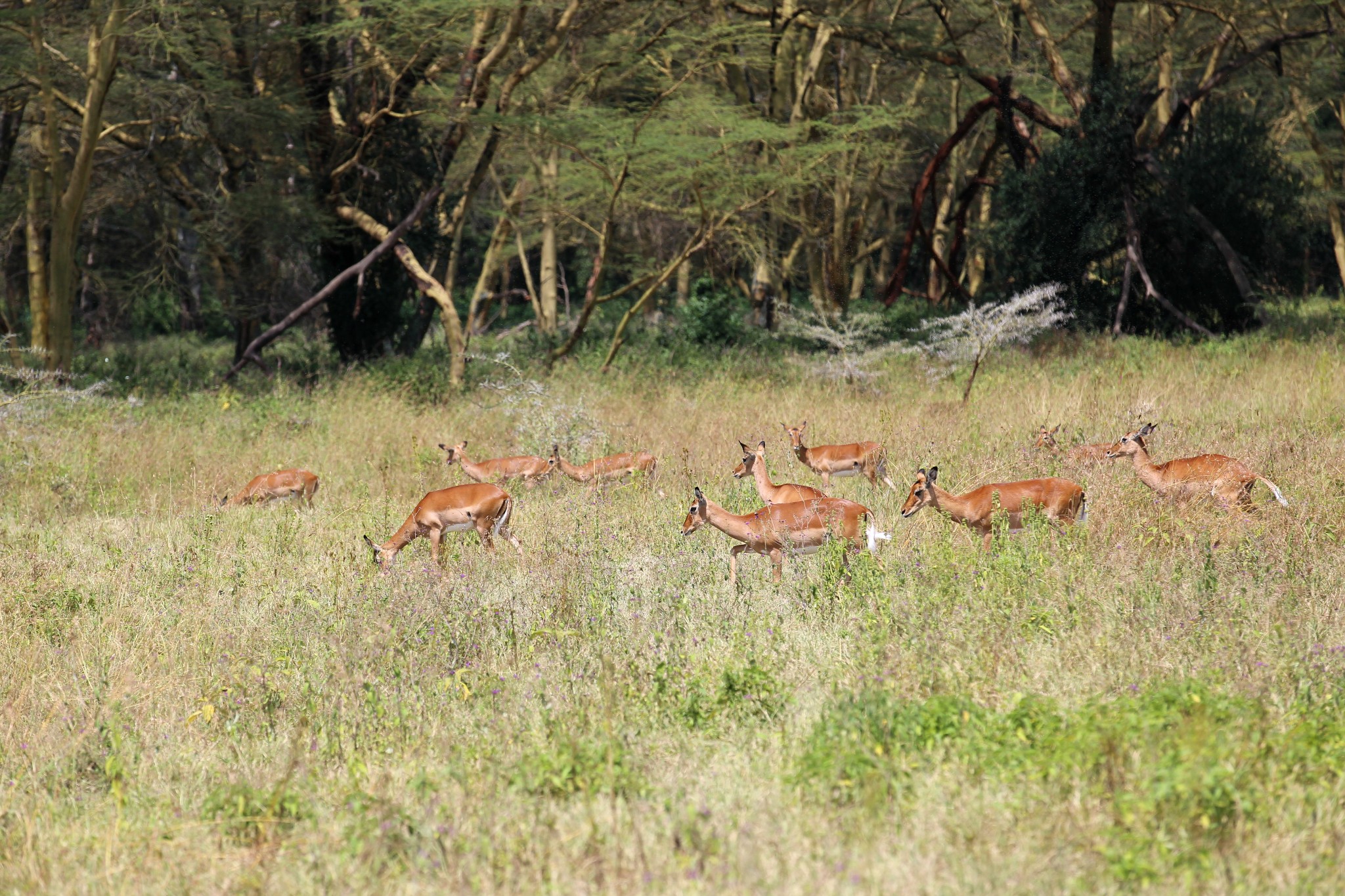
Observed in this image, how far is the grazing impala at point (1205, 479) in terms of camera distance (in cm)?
747

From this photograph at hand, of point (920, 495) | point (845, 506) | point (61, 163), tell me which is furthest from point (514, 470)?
point (61, 163)

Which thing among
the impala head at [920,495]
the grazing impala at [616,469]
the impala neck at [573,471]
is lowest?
the impala neck at [573,471]

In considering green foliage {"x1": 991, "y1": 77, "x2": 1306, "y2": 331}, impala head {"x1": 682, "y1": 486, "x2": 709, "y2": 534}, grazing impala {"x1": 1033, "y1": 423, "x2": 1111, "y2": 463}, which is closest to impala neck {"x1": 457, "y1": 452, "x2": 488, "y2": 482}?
impala head {"x1": 682, "y1": 486, "x2": 709, "y2": 534}

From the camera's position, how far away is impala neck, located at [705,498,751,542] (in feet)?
23.0

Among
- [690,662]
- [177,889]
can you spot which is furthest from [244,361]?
[177,889]

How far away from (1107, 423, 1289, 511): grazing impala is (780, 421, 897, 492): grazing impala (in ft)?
6.56

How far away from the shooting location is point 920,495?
24.3ft

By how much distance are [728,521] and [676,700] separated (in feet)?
6.45

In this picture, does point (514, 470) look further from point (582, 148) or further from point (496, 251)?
point (496, 251)

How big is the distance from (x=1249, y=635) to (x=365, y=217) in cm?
1516

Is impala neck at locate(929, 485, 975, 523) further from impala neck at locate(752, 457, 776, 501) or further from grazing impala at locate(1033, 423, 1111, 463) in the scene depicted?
grazing impala at locate(1033, 423, 1111, 463)

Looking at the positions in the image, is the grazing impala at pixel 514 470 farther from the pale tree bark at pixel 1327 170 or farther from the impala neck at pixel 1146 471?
the pale tree bark at pixel 1327 170

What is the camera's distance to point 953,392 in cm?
1418

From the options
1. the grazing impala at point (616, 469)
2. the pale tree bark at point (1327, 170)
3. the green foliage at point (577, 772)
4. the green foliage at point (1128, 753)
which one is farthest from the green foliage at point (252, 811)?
the pale tree bark at point (1327, 170)
